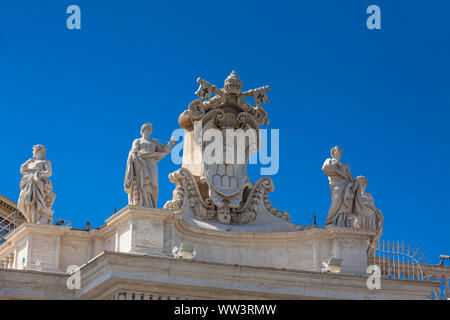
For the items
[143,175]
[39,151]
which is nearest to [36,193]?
[39,151]

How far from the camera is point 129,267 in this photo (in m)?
38.1

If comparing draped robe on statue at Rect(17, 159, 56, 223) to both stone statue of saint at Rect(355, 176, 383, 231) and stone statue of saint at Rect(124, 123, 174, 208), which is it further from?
stone statue of saint at Rect(355, 176, 383, 231)

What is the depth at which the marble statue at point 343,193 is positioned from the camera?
42.2m

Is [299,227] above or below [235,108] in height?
below

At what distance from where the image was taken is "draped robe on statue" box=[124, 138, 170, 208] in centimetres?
4059

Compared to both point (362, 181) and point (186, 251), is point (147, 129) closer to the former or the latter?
point (186, 251)

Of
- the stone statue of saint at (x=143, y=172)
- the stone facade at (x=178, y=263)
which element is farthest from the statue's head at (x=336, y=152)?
the stone statue of saint at (x=143, y=172)

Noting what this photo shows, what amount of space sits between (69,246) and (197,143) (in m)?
4.69

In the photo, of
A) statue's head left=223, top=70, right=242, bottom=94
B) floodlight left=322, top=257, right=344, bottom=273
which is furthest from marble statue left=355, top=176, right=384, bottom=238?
statue's head left=223, top=70, right=242, bottom=94

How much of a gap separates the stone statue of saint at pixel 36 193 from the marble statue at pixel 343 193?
737 centimetres
